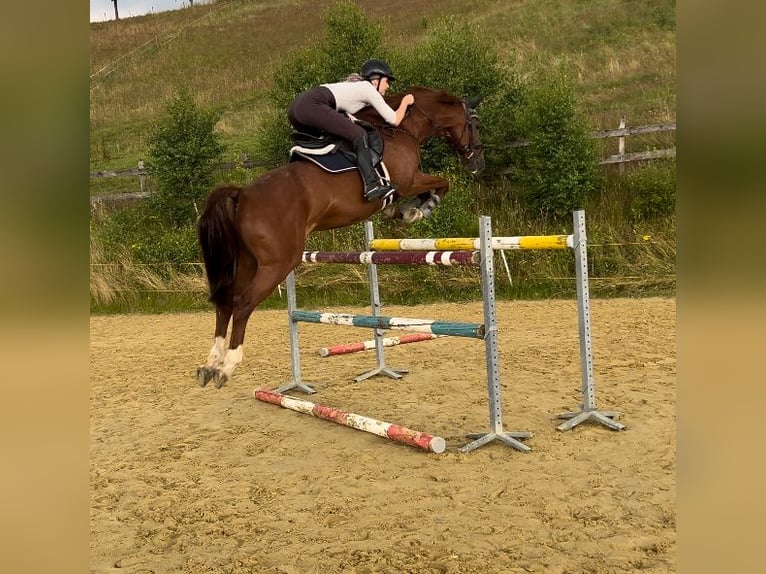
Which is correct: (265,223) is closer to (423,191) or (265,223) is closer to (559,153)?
(423,191)

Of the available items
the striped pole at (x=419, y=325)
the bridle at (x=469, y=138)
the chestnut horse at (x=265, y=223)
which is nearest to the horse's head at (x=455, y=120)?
the bridle at (x=469, y=138)

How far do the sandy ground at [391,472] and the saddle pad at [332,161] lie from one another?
1696 mm

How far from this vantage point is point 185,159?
11914 millimetres

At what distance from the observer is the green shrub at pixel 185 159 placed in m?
11.9

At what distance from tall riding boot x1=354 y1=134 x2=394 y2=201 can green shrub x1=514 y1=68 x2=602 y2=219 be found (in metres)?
6.76

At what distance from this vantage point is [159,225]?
1246 cm

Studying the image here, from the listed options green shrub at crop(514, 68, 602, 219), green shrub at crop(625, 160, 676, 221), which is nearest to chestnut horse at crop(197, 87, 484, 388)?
A: green shrub at crop(514, 68, 602, 219)

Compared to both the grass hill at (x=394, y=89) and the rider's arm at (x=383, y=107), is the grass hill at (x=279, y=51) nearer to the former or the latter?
the grass hill at (x=394, y=89)

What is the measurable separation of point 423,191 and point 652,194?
6730 millimetres

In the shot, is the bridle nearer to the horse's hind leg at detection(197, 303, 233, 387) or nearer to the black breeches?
the black breeches

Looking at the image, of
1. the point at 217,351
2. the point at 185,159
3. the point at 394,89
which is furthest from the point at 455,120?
the point at 185,159
